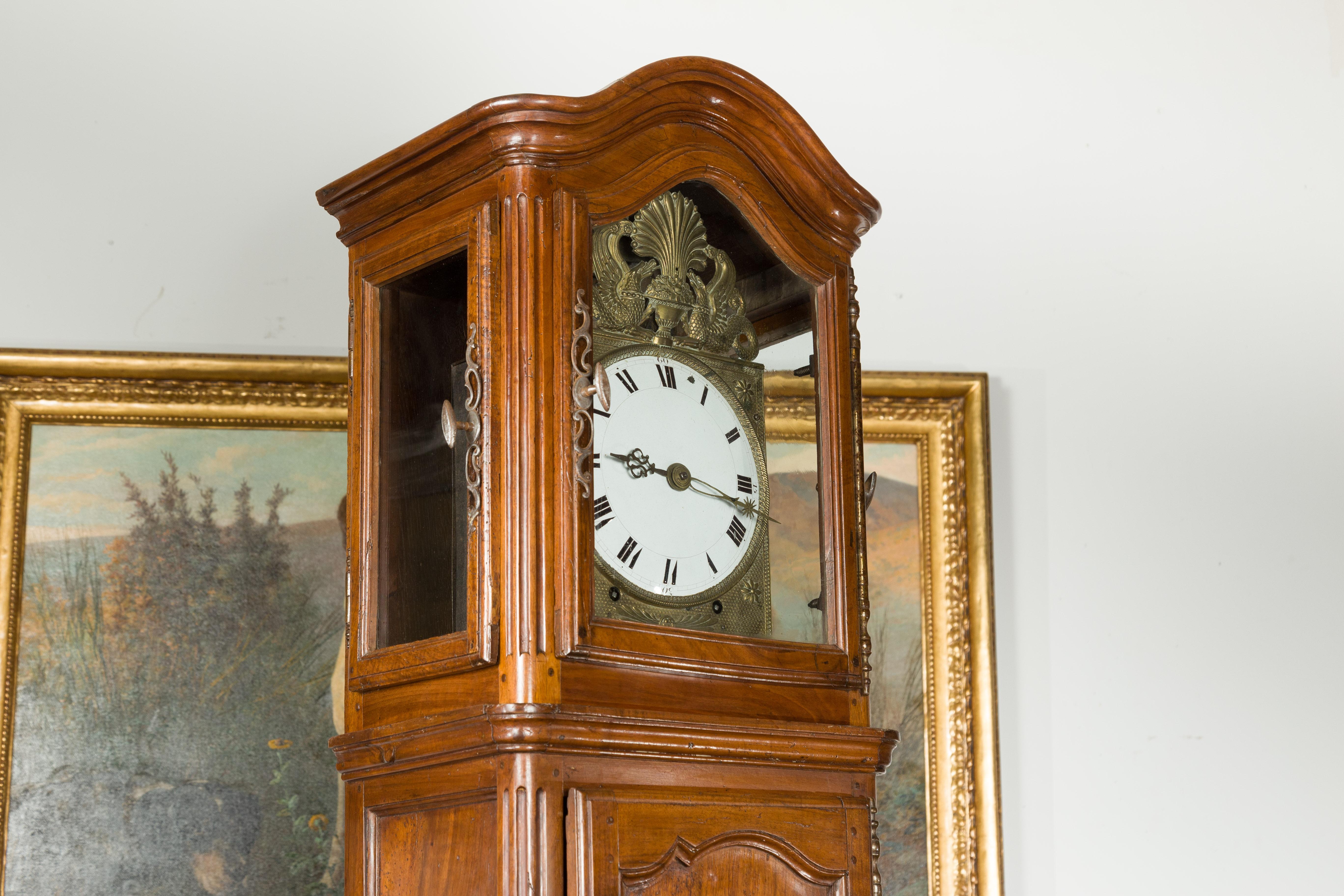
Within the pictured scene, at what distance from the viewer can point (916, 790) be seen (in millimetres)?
2373

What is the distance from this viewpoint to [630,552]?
167cm

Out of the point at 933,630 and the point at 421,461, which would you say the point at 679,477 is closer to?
the point at 421,461

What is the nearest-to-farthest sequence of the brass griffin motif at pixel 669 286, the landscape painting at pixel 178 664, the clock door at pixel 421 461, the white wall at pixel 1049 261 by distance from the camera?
the clock door at pixel 421 461, the brass griffin motif at pixel 669 286, the landscape painting at pixel 178 664, the white wall at pixel 1049 261

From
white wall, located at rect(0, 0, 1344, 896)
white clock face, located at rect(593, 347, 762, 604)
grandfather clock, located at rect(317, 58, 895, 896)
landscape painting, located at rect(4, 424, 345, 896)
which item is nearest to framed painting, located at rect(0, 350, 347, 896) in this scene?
landscape painting, located at rect(4, 424, 345, 896)

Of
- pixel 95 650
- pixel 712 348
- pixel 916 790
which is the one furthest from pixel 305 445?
pixel 916 790

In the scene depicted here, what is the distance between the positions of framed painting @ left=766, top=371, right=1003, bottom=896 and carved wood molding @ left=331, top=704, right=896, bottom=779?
0.57 m

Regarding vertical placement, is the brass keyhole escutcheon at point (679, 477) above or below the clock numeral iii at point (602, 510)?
above

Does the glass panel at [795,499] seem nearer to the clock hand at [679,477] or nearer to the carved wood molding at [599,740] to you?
the clock hand at [679,477]

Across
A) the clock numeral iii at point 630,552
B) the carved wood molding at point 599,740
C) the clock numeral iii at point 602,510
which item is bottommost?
the carved wood molding at point 599,740

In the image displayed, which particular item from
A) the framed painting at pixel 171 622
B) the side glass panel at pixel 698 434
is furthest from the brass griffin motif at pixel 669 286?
the framed painting at pixel 171 622

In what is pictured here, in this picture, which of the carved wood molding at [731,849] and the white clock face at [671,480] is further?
the white clock face at [671,480]

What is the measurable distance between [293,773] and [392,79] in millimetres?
1131

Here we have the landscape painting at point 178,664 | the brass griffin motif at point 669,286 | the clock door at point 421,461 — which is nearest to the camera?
the clock door at point 421,461

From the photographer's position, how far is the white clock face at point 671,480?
1.67m
